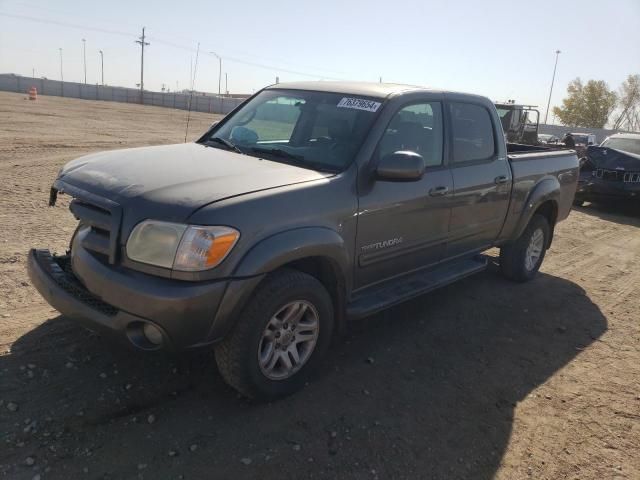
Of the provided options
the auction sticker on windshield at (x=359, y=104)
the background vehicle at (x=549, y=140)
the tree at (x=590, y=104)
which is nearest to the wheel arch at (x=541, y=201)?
the auction sticker on windshield at (x=359, y=104)

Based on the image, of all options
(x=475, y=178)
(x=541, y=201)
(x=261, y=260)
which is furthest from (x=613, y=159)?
(x=261, y=260)

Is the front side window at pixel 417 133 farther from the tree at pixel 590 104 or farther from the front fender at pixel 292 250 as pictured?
the tree at pixel 590 104

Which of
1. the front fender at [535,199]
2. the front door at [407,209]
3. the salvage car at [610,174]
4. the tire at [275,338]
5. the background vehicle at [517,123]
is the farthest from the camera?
the background vehicle at [517,123]

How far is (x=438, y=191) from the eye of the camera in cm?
401

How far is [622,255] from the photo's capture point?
736 centimetres

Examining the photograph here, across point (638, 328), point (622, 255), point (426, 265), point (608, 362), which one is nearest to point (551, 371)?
point (608, 362)

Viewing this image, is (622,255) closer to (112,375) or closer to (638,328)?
(638,328)

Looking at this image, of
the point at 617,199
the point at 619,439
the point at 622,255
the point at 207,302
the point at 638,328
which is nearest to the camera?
the point at 207,302

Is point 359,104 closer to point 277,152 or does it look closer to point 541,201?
point 277,152

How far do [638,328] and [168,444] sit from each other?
171 inches

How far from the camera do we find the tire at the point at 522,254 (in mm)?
5695

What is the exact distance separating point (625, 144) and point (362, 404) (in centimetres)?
1082

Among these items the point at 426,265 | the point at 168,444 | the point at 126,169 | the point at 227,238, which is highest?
the point at 126,169

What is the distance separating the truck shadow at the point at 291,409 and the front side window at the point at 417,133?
1.49 meters
